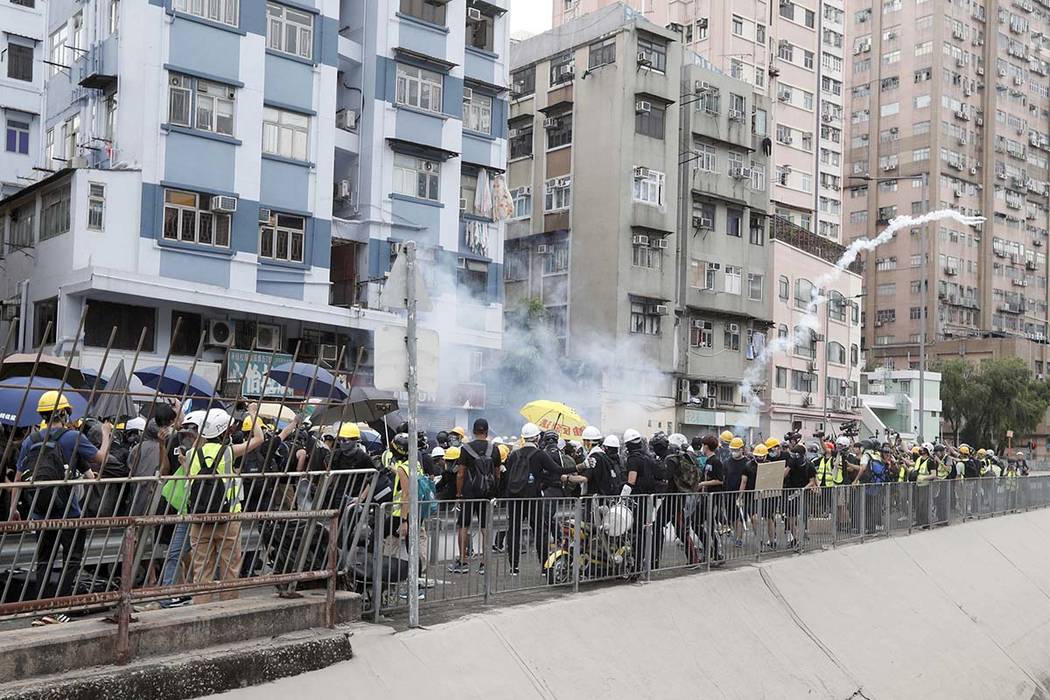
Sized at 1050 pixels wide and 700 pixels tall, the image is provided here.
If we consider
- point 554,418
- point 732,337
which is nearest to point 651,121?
point 732,337

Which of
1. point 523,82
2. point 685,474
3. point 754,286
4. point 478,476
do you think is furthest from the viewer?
point 754,286

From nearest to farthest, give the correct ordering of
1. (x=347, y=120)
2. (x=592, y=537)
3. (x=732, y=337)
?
(x=592, y=537)
(x=347, y=120)
(x=732, y=337)

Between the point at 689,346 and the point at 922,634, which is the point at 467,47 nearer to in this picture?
the point at 689,346

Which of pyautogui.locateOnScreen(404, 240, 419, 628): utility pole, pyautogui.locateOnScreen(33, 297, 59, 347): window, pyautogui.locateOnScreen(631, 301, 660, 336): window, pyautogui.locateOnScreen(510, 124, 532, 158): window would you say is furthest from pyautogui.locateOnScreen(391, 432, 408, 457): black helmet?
pyautogui.locateOnScreen(510, 124, 532, 158): window

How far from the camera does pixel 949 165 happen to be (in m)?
85.0

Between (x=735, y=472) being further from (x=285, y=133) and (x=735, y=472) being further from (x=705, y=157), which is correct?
(x=705, y=157)

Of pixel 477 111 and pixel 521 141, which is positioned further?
pixel 521 141

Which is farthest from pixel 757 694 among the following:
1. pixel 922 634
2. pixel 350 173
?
pixel 350 173

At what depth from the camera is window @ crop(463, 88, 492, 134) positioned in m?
35.1

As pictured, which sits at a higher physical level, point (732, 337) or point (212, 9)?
point (212, 9)

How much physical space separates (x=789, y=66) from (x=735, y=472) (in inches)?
2140

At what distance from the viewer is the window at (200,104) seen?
89.4 feet

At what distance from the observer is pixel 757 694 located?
1095cm

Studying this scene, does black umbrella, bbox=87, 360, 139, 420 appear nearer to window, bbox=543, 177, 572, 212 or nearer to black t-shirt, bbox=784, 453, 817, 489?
black t-shirt, bbox=784, 453, 817, 489
